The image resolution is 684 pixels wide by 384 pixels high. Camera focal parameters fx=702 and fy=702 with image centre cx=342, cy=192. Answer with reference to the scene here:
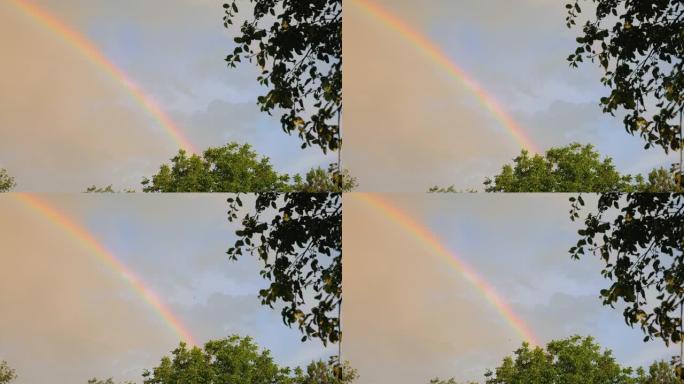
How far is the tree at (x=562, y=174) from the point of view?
368 cm

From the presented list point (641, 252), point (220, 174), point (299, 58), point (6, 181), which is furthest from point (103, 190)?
point (641, 252)

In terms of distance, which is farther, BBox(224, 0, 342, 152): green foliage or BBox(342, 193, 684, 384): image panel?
BBox(224, 0, 342, 152): green foliage

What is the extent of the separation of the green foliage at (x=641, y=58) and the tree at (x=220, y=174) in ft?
5.67

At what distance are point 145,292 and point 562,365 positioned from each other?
2225mm

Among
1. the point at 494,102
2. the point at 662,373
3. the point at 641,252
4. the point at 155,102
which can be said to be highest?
the point at 155,102

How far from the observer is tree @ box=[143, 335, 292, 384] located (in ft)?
12.1

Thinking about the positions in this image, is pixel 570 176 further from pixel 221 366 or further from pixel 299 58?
pixel 221 366

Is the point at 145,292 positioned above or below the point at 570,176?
below

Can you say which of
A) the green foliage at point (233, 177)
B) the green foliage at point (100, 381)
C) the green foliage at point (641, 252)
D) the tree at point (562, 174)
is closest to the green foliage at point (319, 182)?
the green foliage at point (233, 177)

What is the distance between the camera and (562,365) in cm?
373

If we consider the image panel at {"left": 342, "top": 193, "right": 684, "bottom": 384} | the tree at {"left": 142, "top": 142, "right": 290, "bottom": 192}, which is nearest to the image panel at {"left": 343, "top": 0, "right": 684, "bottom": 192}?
the image panel at {"left": 342, "top": 193, "right": 684, "bottom": 384}

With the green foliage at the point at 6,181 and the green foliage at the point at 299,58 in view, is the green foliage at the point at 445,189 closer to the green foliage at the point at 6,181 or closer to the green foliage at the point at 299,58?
the green foliage at the point at 299,58

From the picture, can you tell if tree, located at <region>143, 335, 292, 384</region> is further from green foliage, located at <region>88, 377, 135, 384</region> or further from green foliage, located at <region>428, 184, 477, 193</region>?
green foliage, located at <region>428, 184, 477, 193</region>

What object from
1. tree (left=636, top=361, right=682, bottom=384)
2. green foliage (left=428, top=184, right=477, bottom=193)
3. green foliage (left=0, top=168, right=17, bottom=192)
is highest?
green foliage (left=0, top=168, right=17, bottom=192)
